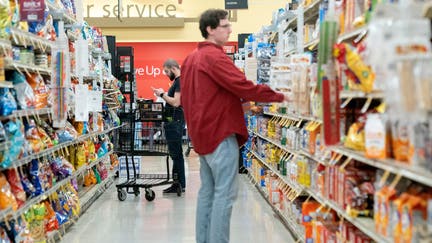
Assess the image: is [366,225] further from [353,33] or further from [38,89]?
[38,89]

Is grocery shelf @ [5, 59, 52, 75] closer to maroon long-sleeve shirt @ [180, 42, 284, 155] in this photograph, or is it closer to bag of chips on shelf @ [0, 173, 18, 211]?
bag of chips on shelf @ [0, 173, 18, 211]

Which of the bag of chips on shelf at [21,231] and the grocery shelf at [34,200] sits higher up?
the grocery shelf at [34,200]

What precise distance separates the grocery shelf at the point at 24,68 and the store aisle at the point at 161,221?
1.53 m

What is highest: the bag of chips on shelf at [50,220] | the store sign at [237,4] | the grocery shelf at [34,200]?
the store sign at [237,4]

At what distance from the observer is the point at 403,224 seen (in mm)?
2211

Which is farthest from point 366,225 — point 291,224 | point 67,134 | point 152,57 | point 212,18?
point 152,57

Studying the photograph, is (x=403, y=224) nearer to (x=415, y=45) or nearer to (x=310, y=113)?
(x=415, y=45)

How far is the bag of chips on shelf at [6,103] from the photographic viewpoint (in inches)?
135

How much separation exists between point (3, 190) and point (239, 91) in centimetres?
164

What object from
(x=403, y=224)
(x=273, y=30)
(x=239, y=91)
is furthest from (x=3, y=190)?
(x=273, y=30)

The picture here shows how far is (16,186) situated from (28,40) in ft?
3.75

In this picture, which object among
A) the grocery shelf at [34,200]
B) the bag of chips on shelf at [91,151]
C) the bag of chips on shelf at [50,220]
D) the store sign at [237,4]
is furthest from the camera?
the store sign at [237,4]

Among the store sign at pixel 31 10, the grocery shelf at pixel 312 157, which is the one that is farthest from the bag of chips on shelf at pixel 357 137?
the store sign at pixel 31 10

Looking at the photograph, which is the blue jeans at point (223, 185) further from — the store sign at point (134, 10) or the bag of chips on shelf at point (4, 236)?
the store sign at point (134, 10)
